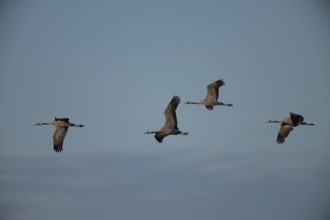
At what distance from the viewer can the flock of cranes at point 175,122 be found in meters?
50.1

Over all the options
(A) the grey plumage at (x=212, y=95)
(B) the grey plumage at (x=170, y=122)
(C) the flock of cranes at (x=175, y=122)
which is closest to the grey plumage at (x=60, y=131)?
(C) the flock of cranes at (x=175, y=122)

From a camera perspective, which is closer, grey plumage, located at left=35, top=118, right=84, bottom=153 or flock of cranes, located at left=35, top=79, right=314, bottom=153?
flock of cranes, located at left=35, top=79, right=314, bottom=153

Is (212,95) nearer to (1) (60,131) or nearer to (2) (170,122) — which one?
(2) (170,122)

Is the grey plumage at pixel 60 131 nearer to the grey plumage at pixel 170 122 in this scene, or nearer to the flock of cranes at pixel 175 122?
the flock of cranes at pixel 175 122

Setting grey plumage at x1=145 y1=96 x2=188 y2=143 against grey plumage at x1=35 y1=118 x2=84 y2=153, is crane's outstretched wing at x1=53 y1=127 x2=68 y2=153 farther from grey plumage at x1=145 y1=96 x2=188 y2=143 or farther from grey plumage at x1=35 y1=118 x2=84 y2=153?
grey plumage at x1=145 y1=96 x2=188 y2=143

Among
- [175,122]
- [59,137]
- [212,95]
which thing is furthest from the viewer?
[212,95]

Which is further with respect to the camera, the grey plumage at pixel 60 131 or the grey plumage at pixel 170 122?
the grey plumage at pixel 60 131

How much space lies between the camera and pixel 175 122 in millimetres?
50094

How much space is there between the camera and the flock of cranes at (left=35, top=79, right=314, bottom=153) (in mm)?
50062

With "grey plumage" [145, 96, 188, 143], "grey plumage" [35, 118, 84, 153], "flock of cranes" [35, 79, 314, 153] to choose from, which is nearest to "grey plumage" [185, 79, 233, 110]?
"flock of cranes" [35, 79, 314, 153]

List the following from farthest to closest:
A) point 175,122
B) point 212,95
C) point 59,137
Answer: point 212,95 → point 59,137 → point 175,122

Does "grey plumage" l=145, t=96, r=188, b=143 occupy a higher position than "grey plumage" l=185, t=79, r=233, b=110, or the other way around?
"grey plumage" l=185, t=79, r=233, b=110

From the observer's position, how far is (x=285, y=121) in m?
56.2

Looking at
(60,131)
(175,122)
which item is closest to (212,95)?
(175,122)
